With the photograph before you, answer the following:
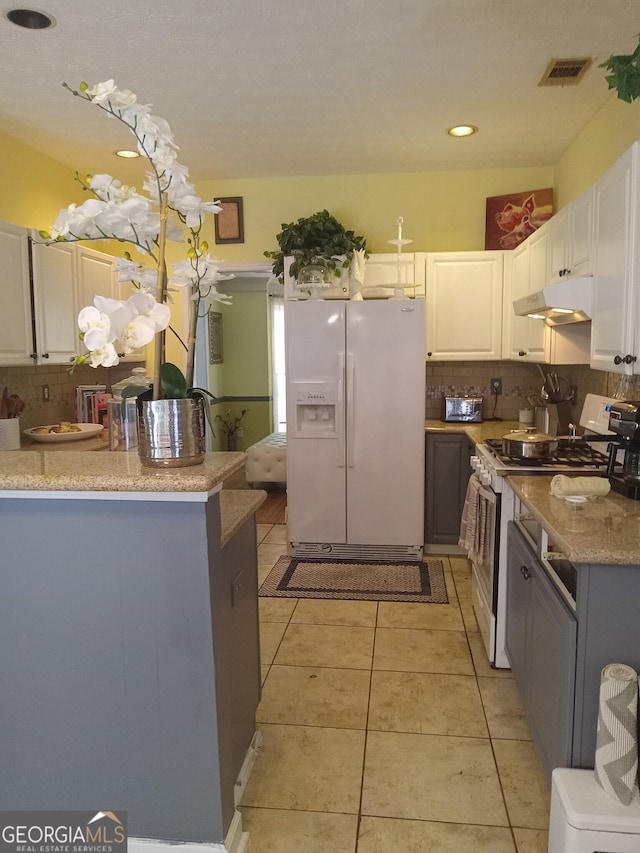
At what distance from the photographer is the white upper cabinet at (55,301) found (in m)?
3.56

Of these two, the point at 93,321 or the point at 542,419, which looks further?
the point at 542,419

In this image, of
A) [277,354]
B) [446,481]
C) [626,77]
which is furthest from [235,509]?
[277,354]

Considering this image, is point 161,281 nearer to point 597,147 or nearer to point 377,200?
point 597,147

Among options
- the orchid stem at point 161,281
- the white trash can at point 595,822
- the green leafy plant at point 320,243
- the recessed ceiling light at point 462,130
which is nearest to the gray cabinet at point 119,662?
the orchid stem at point 161,281

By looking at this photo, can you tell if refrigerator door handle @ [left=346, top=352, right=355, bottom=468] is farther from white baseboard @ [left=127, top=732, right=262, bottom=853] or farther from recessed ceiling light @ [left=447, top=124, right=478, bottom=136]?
white baseboard @ [left=127, top=732, right=262, bottom=853]

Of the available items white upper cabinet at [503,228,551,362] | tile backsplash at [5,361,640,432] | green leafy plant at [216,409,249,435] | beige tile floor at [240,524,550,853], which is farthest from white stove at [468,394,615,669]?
green leafy plant at [216,409,249,435]

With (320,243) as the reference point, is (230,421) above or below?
below

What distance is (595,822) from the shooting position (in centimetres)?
148

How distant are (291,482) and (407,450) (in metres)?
0.82

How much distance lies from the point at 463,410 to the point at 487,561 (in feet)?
5.83

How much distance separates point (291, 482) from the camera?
14.0 ft

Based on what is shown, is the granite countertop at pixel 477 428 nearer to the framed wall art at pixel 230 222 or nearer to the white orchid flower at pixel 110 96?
the framed wall art at pixel 230 222

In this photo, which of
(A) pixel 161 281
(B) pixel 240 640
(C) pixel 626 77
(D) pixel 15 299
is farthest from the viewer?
(D) pixel 15 299

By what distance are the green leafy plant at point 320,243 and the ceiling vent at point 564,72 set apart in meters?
1.52
